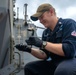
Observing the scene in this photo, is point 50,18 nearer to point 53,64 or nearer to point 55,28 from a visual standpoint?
point 55,28

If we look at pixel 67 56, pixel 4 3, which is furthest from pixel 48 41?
pixel 4 3

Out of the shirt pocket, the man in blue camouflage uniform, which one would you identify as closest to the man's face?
the man in blue camouflage uniform

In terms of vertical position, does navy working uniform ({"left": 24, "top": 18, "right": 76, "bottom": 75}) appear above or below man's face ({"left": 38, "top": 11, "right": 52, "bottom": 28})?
below

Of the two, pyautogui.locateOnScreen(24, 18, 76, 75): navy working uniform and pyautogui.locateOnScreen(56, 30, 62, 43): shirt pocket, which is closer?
pyautogui.locateOnScreen(24, 18, 76, 75): navy working uniform

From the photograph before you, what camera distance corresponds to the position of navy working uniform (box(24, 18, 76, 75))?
3.70 meters

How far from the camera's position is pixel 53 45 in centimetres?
381

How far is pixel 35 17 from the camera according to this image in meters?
4.00

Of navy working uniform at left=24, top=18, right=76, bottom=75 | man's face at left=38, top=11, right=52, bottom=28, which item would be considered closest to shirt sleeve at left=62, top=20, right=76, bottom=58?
navy working uniform at left=24, top=18, right=76, bottom=75

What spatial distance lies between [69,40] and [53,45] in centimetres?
18

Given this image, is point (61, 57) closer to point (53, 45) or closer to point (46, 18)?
point (53, 45)

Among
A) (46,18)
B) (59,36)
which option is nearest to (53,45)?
(59,36)

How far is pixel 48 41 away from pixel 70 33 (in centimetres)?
39

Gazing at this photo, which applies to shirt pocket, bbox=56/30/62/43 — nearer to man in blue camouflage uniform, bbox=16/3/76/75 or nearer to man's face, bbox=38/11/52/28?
man in blue camouflage uniform, bbox=16/3/76/75

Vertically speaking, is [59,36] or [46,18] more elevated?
[46,18]
